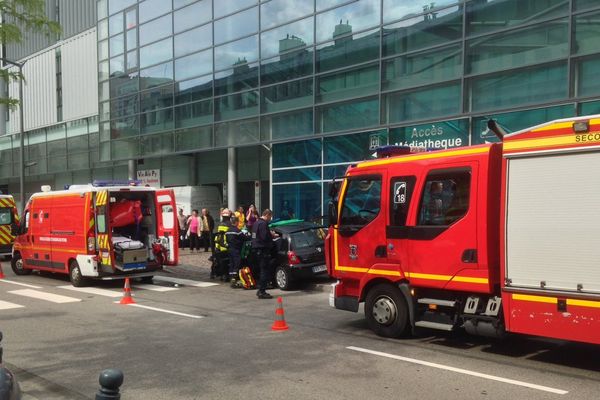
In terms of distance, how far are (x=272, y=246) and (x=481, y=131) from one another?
23.6 feet

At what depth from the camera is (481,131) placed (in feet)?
50.3

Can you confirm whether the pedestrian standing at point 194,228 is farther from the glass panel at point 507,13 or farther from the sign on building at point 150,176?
the glass panel at point 507,13

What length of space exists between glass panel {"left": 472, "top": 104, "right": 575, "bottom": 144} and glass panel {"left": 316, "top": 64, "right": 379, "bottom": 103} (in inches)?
148

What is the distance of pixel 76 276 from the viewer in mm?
13820

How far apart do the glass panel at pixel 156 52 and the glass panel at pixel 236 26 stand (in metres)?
3.35

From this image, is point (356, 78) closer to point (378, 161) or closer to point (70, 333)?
point (378, 161)

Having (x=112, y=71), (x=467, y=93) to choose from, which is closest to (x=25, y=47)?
(x=112, y=71)

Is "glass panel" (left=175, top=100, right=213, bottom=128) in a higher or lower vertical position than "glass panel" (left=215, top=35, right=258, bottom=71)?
lower

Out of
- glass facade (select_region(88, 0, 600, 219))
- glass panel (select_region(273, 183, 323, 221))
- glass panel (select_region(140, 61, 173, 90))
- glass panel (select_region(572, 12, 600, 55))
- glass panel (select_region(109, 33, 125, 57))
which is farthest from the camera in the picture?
glass panel (select_region(109, 33, 125, 57))

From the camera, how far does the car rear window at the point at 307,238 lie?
502 inches

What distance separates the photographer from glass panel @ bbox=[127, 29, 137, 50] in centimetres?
2745

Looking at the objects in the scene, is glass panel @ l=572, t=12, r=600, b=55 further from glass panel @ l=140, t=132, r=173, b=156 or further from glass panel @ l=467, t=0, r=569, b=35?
glass panel @ l=140, t=132, r=173, b=156

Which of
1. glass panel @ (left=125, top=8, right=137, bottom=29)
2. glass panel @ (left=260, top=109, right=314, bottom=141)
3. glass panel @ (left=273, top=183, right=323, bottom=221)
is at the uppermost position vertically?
glass panel @ (left=125, top=8, right=137, bottom=29)

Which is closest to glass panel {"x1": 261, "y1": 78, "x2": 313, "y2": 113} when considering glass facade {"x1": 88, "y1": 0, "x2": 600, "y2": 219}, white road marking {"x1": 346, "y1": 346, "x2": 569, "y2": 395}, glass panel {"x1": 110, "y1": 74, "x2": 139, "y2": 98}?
glass facade {"x1": 88, "y1": 0, "x2": 600, "y2": 219}
